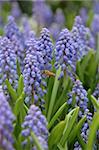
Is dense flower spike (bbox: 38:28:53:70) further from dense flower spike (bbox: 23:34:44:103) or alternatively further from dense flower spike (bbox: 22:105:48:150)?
dense flower spike (bbox: 22:105:48:150)

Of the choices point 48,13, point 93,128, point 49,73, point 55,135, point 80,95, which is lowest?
point 93,128

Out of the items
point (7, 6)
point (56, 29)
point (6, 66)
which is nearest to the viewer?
point (6, 66)

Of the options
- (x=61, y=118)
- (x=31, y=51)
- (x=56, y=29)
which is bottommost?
(x=61, y=118)

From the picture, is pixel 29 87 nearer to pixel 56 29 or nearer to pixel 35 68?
pixel 35 68

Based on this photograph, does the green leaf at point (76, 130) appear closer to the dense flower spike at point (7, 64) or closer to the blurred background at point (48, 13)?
the dense flower spike at point (7, 64)

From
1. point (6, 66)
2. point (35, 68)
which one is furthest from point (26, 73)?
point (6, 66)

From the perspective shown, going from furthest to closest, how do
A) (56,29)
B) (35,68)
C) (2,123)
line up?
(56,29) < (35,68) < (2,123)

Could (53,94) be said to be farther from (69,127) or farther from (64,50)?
(69,127)

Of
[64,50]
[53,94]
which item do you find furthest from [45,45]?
[53,94]

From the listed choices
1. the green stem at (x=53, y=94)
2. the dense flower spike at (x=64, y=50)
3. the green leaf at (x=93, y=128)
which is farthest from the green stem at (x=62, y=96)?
the green leaf at (x=93, y=128)
